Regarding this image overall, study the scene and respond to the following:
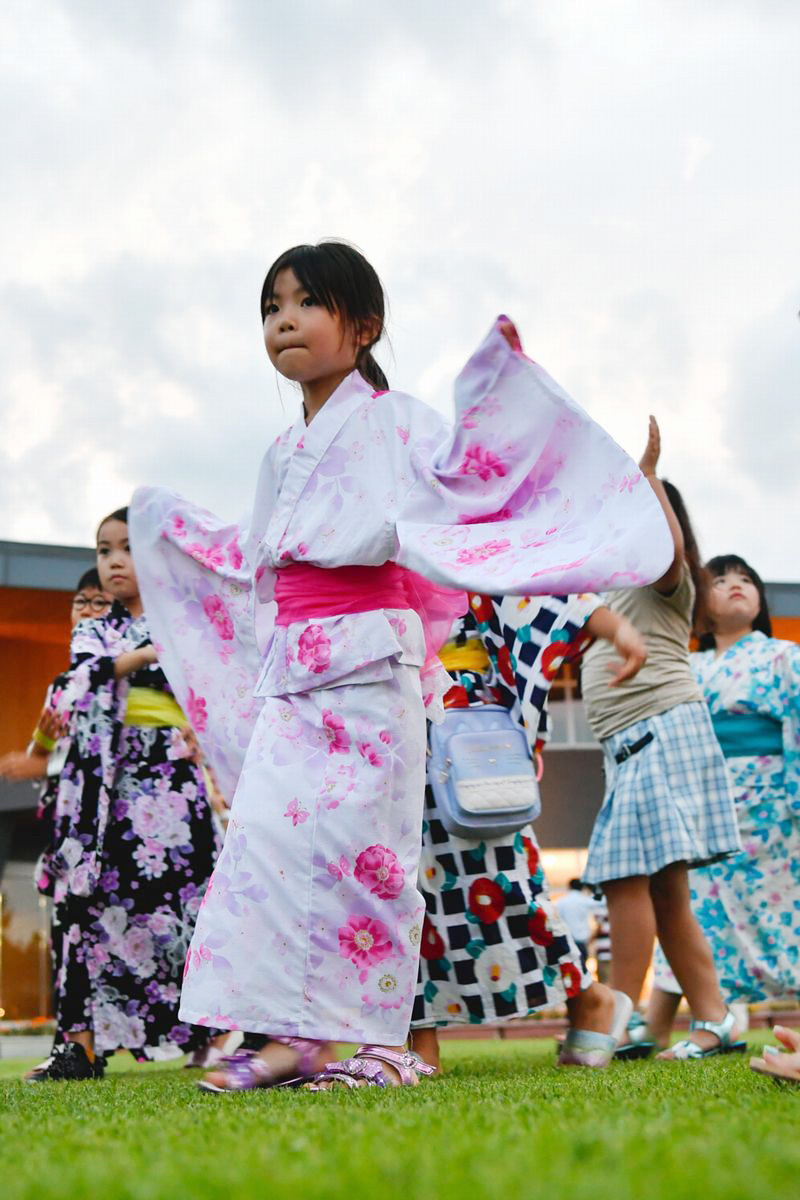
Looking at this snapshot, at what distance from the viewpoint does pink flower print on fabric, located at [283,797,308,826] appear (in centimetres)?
277

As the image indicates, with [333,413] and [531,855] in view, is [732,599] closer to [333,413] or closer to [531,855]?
[531,855]

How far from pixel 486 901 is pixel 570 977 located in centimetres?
29

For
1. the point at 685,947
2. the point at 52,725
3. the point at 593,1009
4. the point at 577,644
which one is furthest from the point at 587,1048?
the point at 52,725

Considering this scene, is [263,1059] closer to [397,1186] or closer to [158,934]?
[397,1186]

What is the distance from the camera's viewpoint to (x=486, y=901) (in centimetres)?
351

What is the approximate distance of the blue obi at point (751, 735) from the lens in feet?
18.7

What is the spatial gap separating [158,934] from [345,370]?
2373 millimetres

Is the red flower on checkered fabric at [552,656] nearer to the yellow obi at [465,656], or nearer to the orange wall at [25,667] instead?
the yellow obi at [465,656]

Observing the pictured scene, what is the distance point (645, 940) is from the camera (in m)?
4.44

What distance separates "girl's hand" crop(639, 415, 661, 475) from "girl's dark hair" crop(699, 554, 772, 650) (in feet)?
6.04

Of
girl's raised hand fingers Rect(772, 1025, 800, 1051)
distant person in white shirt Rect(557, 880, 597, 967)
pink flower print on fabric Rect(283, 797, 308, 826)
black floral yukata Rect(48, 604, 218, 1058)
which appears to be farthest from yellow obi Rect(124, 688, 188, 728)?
distant person in white shirt Rect(557, 880, 597, 967)

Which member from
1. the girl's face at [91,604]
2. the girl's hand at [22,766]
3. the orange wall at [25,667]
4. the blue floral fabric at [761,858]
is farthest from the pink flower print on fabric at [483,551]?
the orange wall at [25,667]

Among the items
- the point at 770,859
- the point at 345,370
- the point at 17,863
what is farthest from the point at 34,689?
the point at 345,370

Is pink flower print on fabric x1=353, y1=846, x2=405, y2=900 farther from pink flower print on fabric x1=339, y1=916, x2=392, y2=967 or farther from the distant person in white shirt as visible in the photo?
the distant person in white shirt
